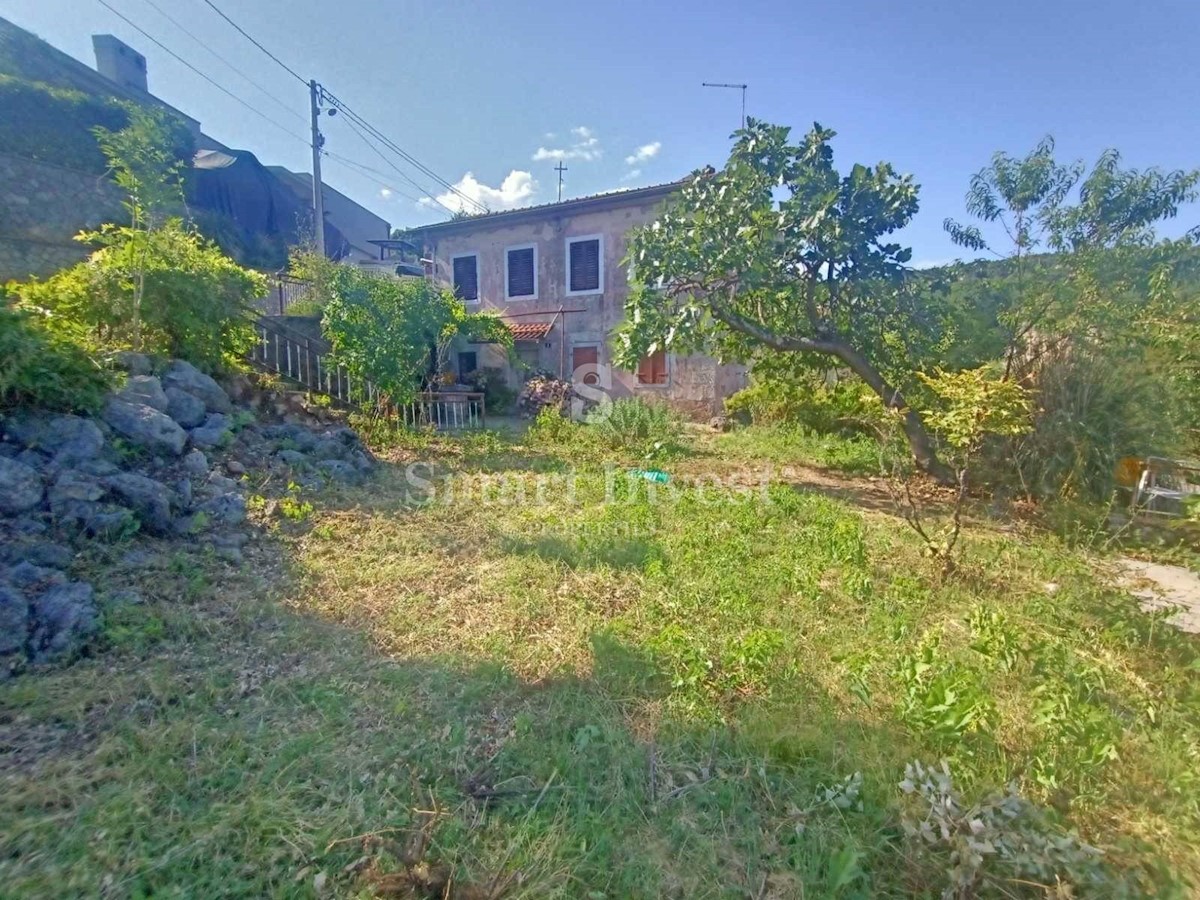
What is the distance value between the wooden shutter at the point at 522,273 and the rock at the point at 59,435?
10685 mm

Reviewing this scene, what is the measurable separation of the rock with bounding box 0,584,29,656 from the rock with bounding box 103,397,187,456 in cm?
189

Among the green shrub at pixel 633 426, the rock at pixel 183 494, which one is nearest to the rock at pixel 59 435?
the rock at pixel 183 494

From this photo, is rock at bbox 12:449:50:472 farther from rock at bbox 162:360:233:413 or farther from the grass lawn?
rock at bbox 162:360:233:413

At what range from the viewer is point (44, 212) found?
9.55 m

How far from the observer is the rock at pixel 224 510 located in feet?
12.1

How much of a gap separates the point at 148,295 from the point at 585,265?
901 centimetres

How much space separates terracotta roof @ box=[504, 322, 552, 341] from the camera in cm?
1279

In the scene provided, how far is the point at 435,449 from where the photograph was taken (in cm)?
716

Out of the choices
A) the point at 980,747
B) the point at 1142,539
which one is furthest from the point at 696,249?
the point at 980,747

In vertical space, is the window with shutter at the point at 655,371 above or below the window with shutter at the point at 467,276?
below

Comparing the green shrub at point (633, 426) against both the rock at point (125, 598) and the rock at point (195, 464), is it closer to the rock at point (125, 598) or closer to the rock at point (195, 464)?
the rock at point (195, 464)

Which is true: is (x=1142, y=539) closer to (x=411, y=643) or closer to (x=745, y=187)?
(x=745, y=187)

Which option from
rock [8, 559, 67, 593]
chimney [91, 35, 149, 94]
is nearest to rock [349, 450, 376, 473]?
rock [8, 559, 67, 593]

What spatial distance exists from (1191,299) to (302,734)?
27.0 ft
